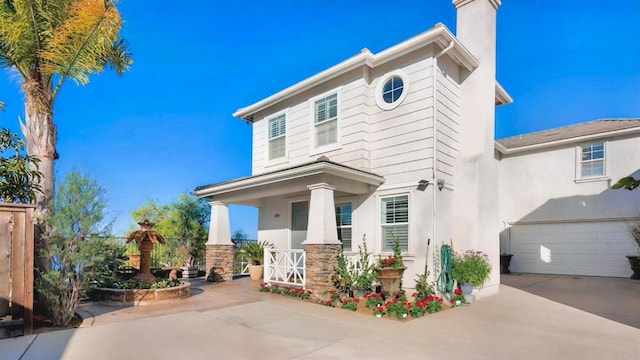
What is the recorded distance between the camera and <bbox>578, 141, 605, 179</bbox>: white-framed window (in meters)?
14.3

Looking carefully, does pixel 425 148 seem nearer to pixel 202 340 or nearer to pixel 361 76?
pixel 361 76

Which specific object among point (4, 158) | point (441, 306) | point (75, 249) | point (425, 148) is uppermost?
point (425, 148)

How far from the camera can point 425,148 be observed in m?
9.30

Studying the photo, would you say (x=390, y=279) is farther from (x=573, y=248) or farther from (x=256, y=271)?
(x=573, y=248)

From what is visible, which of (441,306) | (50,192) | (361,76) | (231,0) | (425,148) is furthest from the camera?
(231,0)

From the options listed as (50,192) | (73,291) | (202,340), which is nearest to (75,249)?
(73,291)

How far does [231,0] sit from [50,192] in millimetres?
10061

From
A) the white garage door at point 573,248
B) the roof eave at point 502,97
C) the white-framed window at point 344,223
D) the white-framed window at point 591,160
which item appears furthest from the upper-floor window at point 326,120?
the white-framed window at point 591,160

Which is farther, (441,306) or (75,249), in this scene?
(441,306)

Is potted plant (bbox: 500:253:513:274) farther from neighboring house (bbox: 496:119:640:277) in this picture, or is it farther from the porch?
the porch

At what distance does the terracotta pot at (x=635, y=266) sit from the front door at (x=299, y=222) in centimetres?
1145

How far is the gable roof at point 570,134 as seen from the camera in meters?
13.9

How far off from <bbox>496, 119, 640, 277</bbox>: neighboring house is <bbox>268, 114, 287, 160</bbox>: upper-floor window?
9.03 metres

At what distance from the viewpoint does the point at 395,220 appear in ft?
31.8
